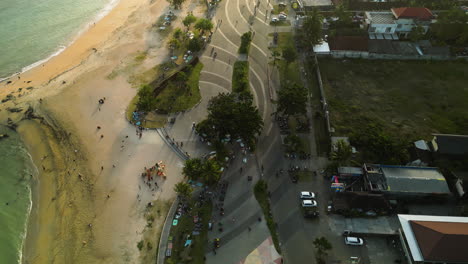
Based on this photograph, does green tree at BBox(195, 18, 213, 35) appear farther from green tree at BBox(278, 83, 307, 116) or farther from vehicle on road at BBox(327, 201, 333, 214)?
vehicle on road at BBox(327, 201, 333, 214)

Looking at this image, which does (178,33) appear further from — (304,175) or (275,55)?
(304,175)

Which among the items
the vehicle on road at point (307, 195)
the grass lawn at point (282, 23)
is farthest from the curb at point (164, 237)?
the grass lawn at point (282, 23)

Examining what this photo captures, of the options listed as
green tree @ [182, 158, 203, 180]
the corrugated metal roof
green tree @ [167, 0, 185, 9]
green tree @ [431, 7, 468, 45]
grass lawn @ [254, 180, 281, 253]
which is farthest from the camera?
green tree @ [167, 0, 185, 9]

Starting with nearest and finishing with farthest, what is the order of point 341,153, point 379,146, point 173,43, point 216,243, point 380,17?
point 216,243 < point 341,153 < point 379,146 < point 173,43 < point 380,17

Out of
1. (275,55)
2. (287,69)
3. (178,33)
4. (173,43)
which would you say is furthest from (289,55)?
(178,33)

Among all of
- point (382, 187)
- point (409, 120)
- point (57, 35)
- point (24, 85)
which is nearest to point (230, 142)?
point (382, 187)

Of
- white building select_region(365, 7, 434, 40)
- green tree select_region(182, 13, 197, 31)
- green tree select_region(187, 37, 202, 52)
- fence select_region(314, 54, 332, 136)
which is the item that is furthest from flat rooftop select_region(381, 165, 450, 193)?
green tree select_region(182, 13, 197, 31)

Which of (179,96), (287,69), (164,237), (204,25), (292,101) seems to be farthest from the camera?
(204,25)

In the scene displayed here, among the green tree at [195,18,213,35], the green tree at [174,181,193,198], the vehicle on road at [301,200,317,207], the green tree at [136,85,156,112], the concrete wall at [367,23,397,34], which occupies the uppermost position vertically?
the green tree at [195,18,213,35]
